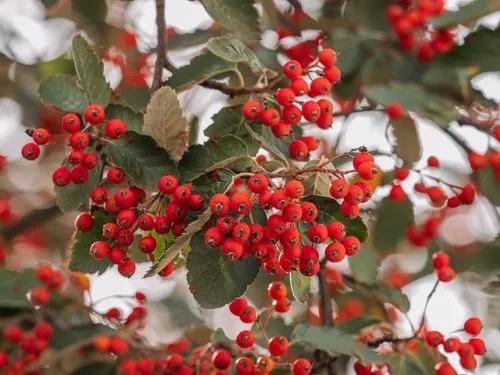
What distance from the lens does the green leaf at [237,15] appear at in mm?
1756

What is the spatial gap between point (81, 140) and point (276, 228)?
44 cm

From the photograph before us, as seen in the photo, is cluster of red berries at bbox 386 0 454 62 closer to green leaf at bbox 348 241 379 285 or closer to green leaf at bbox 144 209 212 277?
green leaf at bbox 348 241 379 285

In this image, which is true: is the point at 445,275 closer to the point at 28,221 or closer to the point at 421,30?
the point at 421,30

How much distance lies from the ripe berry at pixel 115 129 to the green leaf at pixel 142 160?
2 centimetres

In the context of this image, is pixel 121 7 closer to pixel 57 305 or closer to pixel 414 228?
pixel 57 305

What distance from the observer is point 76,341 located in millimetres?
2354

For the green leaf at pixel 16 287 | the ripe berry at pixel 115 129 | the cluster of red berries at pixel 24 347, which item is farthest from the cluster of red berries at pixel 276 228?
the green leaf at pixel 16 287

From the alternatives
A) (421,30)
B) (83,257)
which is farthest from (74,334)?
(421,30)

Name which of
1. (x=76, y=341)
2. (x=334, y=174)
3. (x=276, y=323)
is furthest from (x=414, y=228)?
(x=334, y=174)

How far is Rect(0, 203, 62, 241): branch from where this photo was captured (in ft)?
8.99

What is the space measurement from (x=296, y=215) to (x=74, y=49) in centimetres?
63

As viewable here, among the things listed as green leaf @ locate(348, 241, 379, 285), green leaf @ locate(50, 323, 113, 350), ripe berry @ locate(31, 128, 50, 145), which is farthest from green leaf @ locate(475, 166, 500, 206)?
ripe berry @ locate(31, 128, 50, 145)

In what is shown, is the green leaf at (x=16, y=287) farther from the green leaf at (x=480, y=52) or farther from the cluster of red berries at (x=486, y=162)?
the green leaf at (x=480, y=52)

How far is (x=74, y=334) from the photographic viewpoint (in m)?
2.38
